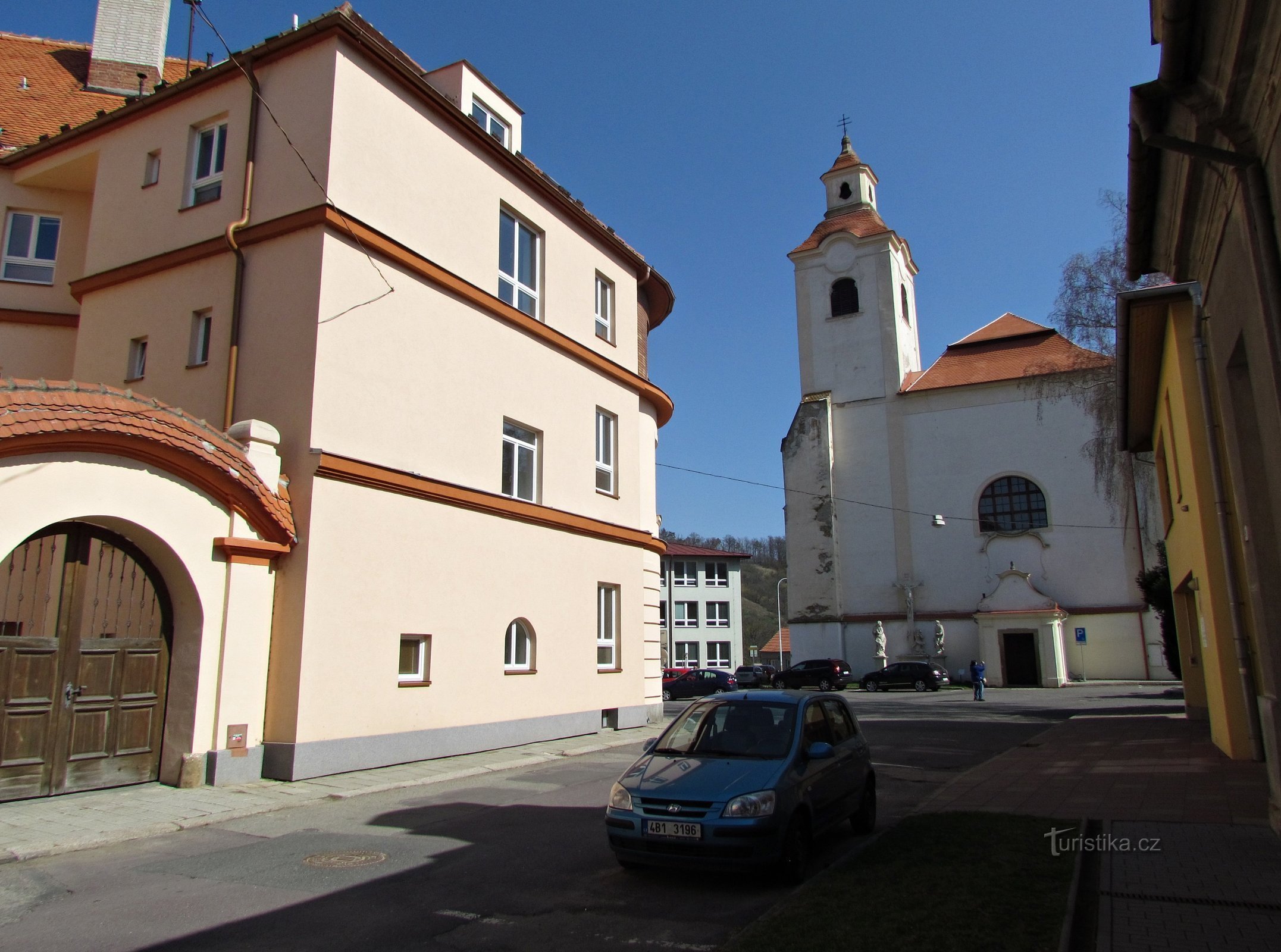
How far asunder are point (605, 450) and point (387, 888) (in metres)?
13.5

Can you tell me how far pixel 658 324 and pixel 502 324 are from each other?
331 inches

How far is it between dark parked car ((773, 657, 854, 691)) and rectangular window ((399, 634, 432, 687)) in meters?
28.3

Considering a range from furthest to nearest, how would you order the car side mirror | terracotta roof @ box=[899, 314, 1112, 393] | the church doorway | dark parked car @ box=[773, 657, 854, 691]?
terracotta roof @ box=[899, 314, 1112, 393] < dark parked car @ box=[773, 657, 854, 691] < the church doorway < the car side mirror

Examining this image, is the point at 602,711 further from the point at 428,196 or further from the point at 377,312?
the point at 428,196

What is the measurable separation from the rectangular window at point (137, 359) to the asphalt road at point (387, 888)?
8.46 metres

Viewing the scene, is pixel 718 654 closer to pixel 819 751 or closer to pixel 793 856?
pixel 819 751

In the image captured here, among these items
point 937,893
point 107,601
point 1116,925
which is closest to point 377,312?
point 107,601

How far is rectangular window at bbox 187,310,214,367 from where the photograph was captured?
45.4 feet

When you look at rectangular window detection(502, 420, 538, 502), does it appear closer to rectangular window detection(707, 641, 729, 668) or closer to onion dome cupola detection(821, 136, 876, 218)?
onion dome cupola detection(821, 136, 876, 218)

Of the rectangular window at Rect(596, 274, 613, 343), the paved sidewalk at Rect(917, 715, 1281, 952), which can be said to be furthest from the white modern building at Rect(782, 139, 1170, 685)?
the rectangular window at Rect(596, 274, 613, 343)

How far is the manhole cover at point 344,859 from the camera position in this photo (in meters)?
7.41

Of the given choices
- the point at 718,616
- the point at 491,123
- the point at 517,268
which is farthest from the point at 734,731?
the point at 718,616

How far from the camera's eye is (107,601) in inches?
411

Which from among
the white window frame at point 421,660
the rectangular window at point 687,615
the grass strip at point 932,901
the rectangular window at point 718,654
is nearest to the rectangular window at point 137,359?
the white window frame at point 421,660
